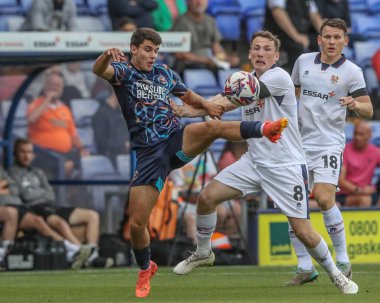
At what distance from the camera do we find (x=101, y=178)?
16641mm

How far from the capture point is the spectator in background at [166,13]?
719 inches

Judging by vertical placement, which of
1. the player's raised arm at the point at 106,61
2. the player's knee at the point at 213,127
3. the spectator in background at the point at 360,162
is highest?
the player's raised arm at the point at 106,61

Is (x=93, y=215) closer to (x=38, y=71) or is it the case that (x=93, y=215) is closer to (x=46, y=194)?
(x=46, y=194)

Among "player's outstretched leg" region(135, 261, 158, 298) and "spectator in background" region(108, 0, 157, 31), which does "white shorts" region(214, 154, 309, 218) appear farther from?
"spectator in background" region(108, 0, 157, 31)

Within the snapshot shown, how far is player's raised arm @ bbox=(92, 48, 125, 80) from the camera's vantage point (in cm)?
962

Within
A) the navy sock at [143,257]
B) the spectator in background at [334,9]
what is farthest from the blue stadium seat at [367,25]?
the navy sock at [143,257]

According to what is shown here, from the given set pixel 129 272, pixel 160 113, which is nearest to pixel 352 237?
pixel 129 272

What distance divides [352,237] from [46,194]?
380cm

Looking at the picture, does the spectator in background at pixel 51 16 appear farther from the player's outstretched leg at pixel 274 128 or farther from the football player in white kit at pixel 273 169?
the player's outstretched leg at pixel 274 128

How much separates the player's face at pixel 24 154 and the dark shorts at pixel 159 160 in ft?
18.2

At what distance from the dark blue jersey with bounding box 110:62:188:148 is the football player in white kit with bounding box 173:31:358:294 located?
0.77 feet

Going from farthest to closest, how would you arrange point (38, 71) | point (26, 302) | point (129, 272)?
point (38, 71), point (129, 272), point (26, 302)

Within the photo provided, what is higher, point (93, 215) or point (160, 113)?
point (160, 113)

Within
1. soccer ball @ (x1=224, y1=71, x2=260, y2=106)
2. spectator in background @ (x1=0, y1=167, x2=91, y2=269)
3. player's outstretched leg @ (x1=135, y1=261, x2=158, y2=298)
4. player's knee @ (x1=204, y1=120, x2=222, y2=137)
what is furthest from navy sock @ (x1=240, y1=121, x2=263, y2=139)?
spectator in background @ (x1=0, y1=167, x2=91, y2=269)
